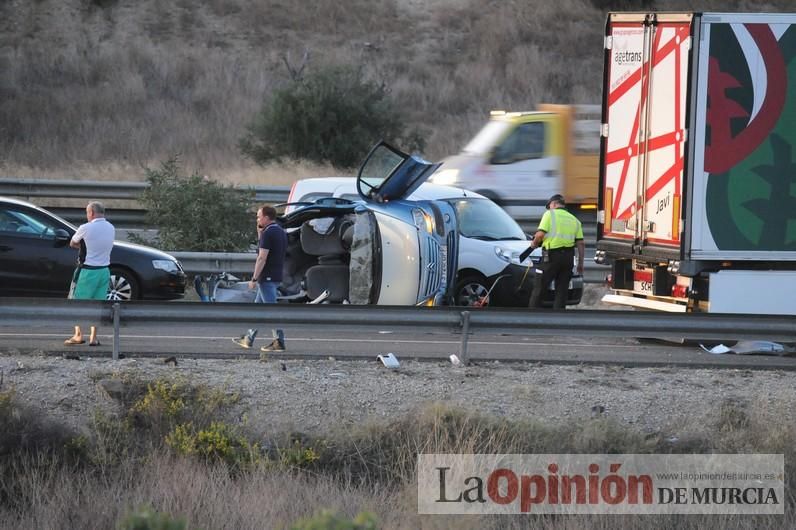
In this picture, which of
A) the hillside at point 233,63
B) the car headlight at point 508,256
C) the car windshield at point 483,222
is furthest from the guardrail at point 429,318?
the hillside at point 233,63

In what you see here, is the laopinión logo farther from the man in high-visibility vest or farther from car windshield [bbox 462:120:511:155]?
car windshield [bbox 462:120:511:155]

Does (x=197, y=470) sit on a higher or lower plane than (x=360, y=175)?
lower

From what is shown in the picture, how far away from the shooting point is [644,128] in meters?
12.9

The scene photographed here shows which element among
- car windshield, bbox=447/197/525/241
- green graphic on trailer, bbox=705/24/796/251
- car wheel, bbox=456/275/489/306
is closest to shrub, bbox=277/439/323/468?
green graphic on trailer, bbox=705/24/796/251

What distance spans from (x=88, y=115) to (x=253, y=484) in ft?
93.6

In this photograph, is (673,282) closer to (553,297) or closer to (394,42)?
(553,297)

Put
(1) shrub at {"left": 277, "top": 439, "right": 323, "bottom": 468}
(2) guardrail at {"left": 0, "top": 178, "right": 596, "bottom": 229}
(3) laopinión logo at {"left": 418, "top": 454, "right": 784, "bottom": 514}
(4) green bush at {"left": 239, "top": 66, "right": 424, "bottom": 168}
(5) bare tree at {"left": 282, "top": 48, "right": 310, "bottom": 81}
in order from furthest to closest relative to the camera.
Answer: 1. (5) bare tree at {"left": 282, "top": 48, "right": 310, "bottom": 81}
2. (4) green bush at {"left": 239, "top": 66, "right": 424, "bottom": 168}
3. (2) guardrail at {"left": 0, "top": 178, "right": 596, "bottom": 229}
4. (1) shrub at {"left": 277, "top": 439, "right": 323, "bottom": 468}
5. (3) laopinión logo at {"left": 418, "top": 454, "right": 784, "bottom": 514}

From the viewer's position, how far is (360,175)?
44.3 ft


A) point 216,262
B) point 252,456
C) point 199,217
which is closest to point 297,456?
point 252,456

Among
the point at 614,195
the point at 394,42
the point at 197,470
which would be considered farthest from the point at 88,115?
the point at 197,470

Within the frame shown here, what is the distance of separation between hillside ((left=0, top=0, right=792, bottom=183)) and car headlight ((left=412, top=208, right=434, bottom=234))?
15293mm

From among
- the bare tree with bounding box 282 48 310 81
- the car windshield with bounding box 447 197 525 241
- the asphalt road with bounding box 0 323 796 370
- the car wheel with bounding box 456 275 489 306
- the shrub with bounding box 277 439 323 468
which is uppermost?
the bare tree with bounding box 282 48 310 81

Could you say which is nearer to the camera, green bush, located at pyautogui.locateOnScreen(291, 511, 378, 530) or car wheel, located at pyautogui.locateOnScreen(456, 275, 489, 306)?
green bush, located at pyautogui.locateOnScreen(291, 511, 378, 530)

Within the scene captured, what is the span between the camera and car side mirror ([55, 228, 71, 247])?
13.9m
